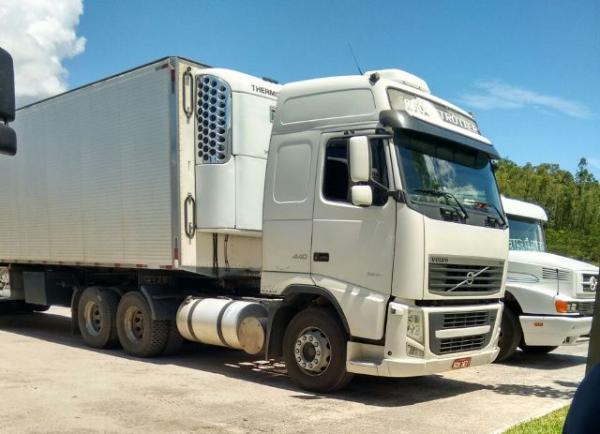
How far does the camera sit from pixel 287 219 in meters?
8.20

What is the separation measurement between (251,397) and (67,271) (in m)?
6.35

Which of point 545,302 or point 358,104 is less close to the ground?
point 358,104

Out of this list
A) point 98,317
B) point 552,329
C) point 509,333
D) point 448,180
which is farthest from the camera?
point 98,317

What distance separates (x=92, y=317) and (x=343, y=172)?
5929mm

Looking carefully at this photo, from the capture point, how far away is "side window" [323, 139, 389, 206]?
7.36 metres

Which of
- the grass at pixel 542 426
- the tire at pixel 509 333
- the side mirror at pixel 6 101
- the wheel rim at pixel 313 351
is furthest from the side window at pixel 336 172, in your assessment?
the side mirror at pixel 6 101

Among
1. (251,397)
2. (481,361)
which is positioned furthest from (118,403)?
(481,361)

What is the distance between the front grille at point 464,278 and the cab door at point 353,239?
1.78 ft

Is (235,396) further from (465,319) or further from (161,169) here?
(161,169)

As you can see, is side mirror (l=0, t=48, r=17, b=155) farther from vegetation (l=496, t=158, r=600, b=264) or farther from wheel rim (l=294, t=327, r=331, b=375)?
vegetation (l=496, t=158, r=600, b=264)

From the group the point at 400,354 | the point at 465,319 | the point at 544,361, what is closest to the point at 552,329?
the point at 544,361

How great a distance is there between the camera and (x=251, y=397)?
7664 millimetres

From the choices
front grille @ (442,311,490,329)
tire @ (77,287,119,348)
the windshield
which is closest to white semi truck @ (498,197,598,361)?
the windshield

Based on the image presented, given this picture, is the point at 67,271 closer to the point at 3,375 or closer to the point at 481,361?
the point at 3,375
